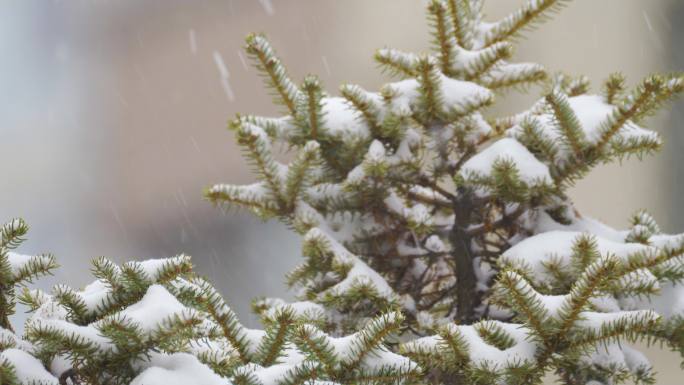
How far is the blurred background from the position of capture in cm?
1152

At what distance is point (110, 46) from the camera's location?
15.7 metres

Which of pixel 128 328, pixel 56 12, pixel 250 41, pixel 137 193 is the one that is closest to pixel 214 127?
pixel 137 193

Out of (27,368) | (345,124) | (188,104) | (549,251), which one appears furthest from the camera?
(188,104)

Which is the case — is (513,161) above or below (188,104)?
below

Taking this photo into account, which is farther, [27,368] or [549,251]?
[549,251]

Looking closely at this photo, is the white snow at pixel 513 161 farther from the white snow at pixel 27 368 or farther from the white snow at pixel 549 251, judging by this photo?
the white snow at pixel 27 368

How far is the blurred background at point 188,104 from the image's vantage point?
11.5 meters

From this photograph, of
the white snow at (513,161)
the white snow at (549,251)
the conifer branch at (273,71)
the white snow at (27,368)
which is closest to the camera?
the white snow at (27,368)

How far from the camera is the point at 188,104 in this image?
46.8 ft

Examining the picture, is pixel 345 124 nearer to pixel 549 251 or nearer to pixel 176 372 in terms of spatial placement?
pixel 549 251

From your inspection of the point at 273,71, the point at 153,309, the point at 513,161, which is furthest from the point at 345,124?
the point at 153,309

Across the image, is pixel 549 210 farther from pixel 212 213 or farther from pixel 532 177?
pixel 212 213

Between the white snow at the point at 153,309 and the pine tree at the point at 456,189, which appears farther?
the pine tree at the point at 456,189

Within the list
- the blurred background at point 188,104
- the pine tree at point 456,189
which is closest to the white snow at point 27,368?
the pine tree at point 456,189
